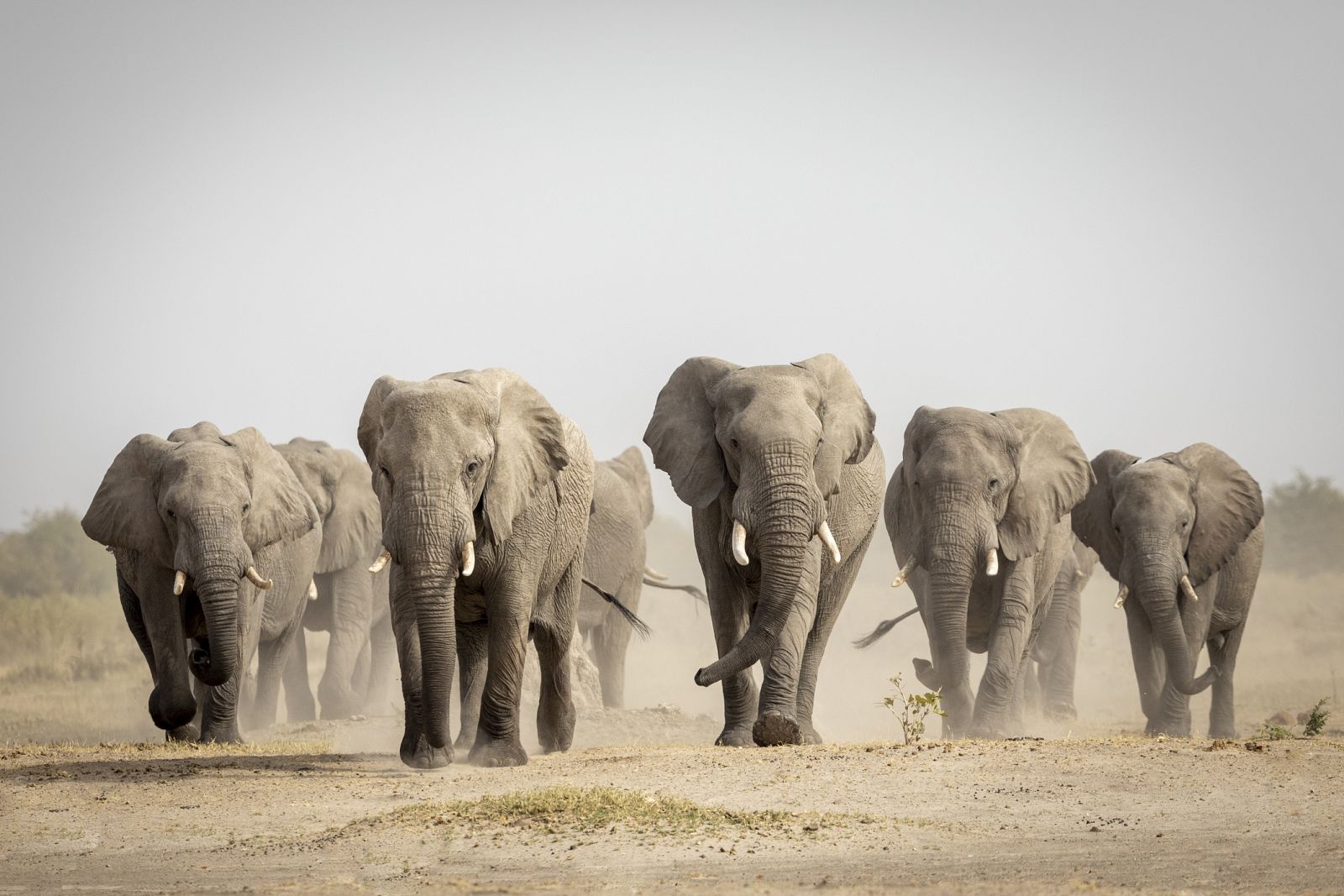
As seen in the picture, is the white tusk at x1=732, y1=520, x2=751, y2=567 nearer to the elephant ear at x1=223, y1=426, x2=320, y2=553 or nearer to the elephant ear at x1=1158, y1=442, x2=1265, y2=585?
the elephant ear at x1=223, y1=426, x2=320, y2=553

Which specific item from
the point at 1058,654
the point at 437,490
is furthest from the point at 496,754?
the point at 1058,654

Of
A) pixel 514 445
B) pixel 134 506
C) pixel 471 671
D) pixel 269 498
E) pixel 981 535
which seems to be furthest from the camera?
pixel 269 498

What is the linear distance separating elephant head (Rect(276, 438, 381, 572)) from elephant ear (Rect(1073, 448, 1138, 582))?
868 centimetres

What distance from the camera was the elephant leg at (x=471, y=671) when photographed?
41.5 ft

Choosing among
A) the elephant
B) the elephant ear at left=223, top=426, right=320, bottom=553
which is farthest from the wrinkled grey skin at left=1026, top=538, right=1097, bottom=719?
the elephant ear at left=223, top=426, right=320, bottom=553

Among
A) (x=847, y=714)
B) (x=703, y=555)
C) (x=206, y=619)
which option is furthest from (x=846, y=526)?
(x=847, y=714)

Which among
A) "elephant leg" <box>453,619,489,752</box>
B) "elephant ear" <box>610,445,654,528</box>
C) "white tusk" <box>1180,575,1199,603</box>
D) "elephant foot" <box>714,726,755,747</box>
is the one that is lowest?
"elephant foot" <box>714,726,755,747</box>

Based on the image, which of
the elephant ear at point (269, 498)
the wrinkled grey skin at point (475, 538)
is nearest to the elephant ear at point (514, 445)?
the wrinkled grey skin at point (475, 538)

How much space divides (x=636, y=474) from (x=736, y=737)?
10.4 metres

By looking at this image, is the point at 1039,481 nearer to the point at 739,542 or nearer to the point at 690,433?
the point at 690,433

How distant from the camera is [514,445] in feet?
39.6

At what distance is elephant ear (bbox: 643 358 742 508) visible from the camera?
13398 millimetres

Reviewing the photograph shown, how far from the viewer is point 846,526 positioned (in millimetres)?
14273

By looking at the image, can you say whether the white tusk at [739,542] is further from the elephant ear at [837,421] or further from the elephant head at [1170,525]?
the elephant head at [1170,525]
